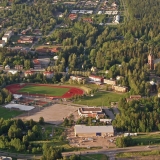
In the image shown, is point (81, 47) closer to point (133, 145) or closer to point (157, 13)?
point (157, 13)

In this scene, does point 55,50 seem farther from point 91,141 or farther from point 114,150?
point 114,150

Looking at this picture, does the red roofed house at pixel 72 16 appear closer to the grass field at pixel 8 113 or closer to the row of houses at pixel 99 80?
the row of houses at pixel 99 80

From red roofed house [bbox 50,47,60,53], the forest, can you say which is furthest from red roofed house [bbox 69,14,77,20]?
the forest

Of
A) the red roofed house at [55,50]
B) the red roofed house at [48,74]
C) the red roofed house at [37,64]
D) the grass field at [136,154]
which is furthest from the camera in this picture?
the red roofed house at [55,50]

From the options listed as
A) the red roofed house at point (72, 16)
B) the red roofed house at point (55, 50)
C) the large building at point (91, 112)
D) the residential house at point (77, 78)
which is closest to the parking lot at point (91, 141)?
the large building at point (91, 112)

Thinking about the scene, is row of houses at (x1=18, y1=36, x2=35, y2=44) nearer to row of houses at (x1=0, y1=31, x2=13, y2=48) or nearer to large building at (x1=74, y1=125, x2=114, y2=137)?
row of houses at (x1=0, y1=31, x2=13, y2=48)

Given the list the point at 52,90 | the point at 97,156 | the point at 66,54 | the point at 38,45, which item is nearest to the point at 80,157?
the point at 97,156

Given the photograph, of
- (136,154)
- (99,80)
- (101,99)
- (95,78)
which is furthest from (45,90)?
(136,154)
